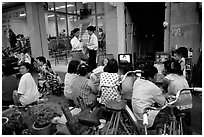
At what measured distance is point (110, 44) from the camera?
17.5 ft

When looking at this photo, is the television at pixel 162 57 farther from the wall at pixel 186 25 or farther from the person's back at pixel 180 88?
the person's back at pixel 180 88

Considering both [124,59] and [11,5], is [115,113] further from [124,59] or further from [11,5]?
Result: [11,5]

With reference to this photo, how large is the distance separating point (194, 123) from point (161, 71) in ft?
5.11

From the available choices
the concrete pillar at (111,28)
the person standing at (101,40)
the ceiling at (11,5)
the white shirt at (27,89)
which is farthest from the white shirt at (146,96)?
the ceiling at (11,5)

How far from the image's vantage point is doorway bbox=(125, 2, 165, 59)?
574 centimetres

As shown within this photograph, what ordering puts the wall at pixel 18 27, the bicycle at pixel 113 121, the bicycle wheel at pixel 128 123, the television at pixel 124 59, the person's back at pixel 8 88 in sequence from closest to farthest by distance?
the bicycle at pixel 113 121, the bicycle wheel at pixel 128 123, the person's back at pixel 8 88, the television at pixel 124 59, the wall at pixel 18 27

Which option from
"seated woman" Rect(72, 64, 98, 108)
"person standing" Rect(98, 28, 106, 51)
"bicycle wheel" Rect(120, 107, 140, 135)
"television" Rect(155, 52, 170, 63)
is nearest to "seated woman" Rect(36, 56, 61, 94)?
"seated woman" Rect(72, 64, 98, 108)

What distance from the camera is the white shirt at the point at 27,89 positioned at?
253 centimetres

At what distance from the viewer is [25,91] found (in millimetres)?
2602

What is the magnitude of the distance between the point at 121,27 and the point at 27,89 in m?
3.35

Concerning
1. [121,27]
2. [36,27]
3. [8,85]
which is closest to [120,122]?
[8,85]

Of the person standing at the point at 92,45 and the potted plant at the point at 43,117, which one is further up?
the person standing at the point at 92,45

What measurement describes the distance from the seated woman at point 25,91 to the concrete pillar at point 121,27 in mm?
3033

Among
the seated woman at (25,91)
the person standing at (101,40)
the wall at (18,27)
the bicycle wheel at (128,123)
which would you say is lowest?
the bicycle wheel at (128,123)
